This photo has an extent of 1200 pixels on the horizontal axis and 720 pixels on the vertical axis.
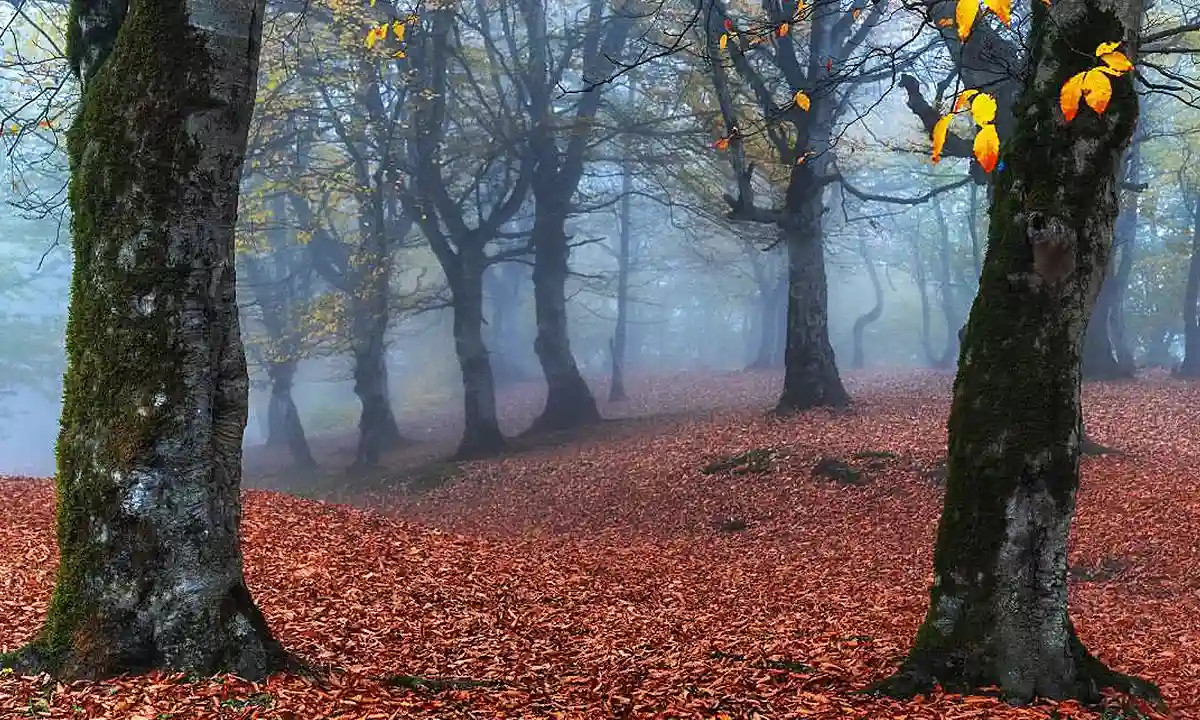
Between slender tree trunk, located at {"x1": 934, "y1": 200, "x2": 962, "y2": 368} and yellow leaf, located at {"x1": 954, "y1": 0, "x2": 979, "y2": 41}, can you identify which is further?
slender tree trunk, located at {"x1": 934, "y1": 200, "x2": 962, "y2": 368}

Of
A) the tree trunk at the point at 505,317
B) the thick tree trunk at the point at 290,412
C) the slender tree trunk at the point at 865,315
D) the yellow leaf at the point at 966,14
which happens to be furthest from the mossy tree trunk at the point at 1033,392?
the slender tree trunk at the point at 865,315

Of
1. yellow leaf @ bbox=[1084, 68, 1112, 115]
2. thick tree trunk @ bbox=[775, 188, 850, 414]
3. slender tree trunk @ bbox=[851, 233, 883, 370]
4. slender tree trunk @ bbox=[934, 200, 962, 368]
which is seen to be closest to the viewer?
yellow leaf @ bbox=[1084, 68, 1112, 115]

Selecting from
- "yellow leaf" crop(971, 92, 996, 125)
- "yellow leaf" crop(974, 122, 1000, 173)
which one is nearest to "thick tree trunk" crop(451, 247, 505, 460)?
"yellow leaf" crop(971, 92, 996, 125)

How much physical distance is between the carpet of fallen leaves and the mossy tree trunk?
0.34 m

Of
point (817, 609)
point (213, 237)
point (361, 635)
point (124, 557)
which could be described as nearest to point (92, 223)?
point (213, 237)

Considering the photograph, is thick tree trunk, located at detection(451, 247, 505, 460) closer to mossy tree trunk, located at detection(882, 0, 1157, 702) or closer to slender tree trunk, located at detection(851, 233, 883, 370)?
mossy tree trunk, located at detection(882, 0, 1157, 702)

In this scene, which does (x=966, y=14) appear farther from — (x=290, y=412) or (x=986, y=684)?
(x=290, y=412)

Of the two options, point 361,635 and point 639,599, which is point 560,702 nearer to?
A: point 361,635

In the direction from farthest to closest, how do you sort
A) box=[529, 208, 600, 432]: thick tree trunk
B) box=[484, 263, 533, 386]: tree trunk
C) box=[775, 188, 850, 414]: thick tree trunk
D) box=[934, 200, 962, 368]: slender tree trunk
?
box=[484, 263, 533, 386]: tree trunk, box=[934, 200, 962, 368]: slender tree trunk, box=[529, 208, 600, 432]: thick tree trunk, box=[775, 188, 850, 414]: thick tree trunk

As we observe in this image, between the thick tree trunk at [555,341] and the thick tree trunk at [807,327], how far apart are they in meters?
7.25

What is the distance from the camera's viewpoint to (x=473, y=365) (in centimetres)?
2303

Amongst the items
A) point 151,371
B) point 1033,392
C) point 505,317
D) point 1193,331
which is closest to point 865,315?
point 505,317

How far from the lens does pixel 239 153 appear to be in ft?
15.9

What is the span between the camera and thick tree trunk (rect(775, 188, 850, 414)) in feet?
61.7
